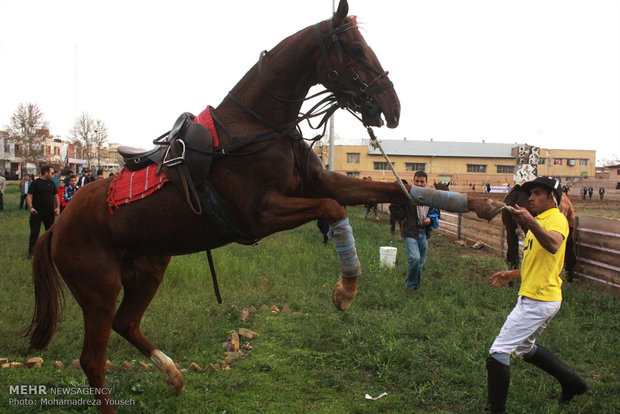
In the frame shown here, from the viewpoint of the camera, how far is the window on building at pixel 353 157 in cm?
7044

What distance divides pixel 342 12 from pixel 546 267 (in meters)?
2.73

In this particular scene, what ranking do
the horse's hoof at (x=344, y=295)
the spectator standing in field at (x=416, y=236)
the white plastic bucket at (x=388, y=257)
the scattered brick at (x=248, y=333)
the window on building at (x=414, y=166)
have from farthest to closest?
the window on building at (x=414, y=166) < the white plastic bucket at (x=388, y=257) < the spectator standing in field at (x=416, y=236) < the scattered brick at (x=248, y=333) < the horse's hoof at (x=344, y=295)

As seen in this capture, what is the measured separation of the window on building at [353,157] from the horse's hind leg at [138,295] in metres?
66.7

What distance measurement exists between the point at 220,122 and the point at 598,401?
4156 mm

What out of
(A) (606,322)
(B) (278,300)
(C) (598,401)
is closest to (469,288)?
(A) (606,322)

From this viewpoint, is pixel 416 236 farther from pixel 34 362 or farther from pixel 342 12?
pixel 34 362

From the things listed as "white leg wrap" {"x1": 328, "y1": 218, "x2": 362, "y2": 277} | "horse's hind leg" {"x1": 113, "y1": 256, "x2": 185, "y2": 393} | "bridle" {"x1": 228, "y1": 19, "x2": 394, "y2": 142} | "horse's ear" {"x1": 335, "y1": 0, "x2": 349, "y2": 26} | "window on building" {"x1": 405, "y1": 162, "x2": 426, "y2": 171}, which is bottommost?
"horse's hind leg" {"x1": 113, "y1": 256, "x2": 185, "y2": 393}

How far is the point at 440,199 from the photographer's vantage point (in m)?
3.58

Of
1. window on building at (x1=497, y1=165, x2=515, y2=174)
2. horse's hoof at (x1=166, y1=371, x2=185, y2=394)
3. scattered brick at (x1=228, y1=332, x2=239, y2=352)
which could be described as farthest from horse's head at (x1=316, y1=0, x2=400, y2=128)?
window on building at (x1=497, y1=165, x2=515, y2=174)

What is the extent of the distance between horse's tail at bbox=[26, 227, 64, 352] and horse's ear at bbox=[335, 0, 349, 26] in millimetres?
3417

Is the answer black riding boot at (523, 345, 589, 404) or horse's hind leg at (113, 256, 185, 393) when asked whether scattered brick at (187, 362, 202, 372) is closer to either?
horse's hind leg at (113, 256, 185, 393)

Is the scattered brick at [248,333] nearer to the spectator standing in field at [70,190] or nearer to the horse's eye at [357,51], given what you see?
the horse's eye at [357,51]

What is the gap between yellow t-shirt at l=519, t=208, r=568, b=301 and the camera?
13.1 ft

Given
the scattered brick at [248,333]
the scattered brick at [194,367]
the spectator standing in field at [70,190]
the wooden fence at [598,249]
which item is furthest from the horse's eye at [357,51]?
the spectator standing in field at [70,190]
